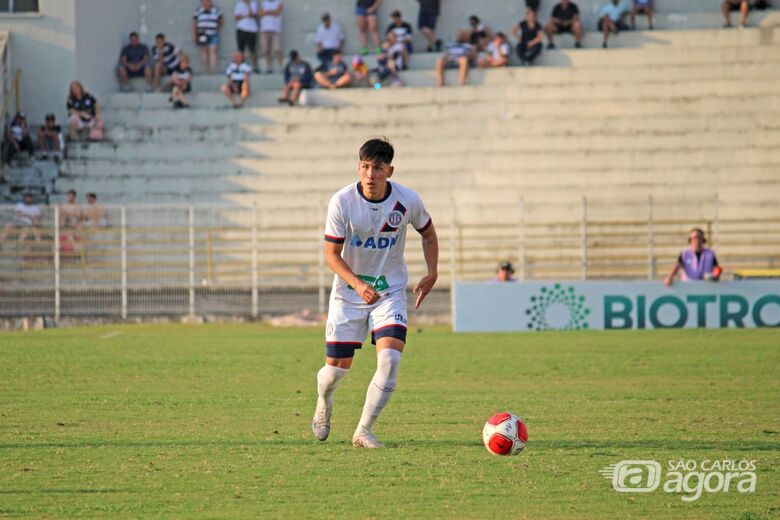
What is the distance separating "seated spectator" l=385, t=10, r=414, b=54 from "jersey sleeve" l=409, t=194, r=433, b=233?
2338 centimetres

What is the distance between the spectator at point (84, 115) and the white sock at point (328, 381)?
2328 centimetres

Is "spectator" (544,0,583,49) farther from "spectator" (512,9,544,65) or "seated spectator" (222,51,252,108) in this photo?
"seated spectator" (222,51,252,108)

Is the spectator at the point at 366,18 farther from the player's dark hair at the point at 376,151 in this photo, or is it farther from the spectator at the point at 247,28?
the player's dark hair at the point at 376,151

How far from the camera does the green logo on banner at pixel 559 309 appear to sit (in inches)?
893

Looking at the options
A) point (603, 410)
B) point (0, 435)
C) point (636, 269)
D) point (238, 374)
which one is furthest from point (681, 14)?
point (0, 435)

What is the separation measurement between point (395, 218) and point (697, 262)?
13790mm

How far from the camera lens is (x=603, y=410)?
11.8 m

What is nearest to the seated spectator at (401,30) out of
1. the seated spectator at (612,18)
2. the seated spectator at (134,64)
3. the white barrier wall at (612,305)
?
the seated spectator at (612,18)

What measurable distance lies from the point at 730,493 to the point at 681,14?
27168 mm

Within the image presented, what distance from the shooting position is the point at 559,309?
2272 cm

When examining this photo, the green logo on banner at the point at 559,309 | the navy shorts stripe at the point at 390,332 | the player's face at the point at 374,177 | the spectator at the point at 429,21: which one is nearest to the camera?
the player's face at the point at 374,177

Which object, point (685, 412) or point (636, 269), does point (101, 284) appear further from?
point (685, 412)

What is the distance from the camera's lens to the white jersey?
31.4 ft

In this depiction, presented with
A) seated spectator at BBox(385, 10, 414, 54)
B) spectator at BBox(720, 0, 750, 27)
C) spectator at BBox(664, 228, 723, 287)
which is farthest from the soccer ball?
spectator at BBox(720, 0, 750, 27)
